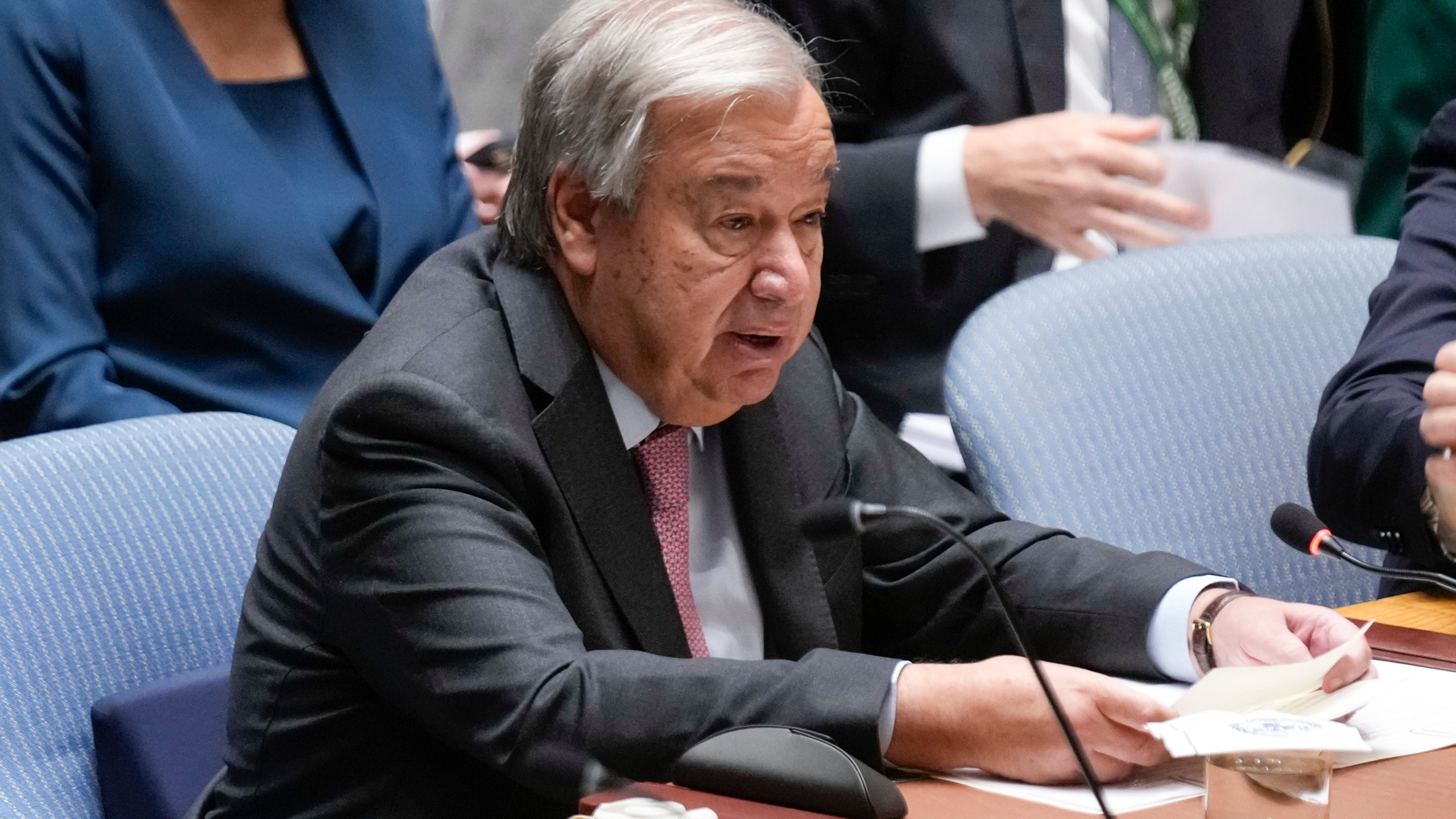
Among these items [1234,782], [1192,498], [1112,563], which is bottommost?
[1192,498]

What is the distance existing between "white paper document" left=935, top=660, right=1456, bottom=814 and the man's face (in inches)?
18.7

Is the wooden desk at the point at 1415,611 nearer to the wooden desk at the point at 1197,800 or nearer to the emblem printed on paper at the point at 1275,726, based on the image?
the wooden desk at the point at 1197,800

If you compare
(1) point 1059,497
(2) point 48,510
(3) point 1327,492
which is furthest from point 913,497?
(2) point 48,510

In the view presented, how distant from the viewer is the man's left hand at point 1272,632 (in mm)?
1428

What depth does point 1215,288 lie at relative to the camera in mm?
2068

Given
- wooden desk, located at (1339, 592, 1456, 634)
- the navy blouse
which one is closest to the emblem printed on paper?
wooden desk, located at (1339, 592, 1456, 634)

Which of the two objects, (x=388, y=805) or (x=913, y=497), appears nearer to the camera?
(x=388, y=805)

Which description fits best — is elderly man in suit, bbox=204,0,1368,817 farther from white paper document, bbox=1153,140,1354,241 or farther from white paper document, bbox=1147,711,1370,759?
white paper document, bbox=1153,140,1354,241

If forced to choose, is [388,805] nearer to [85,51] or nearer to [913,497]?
[913,497]

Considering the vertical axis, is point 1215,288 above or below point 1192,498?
above

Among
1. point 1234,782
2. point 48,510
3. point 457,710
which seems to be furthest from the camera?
point 48,510

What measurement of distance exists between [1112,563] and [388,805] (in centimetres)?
70

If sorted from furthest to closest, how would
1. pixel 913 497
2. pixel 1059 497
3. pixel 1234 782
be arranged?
pixel 1059 497, pixel 913 497, pixel 1234 782

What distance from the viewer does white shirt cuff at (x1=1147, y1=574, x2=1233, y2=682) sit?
1.50 metres
